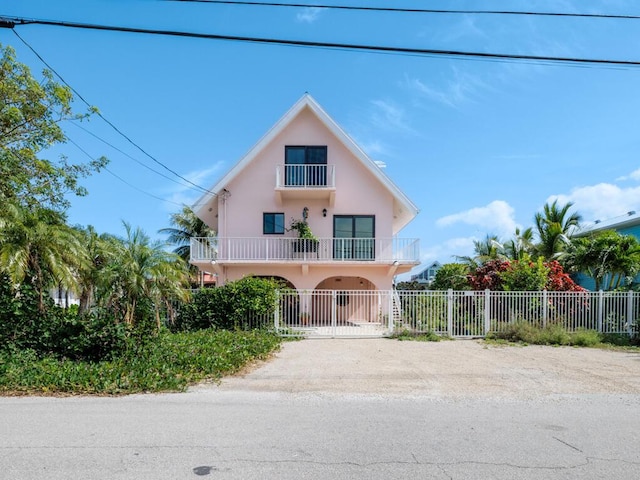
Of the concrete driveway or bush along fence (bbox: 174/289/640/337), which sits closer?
the concrete driveway

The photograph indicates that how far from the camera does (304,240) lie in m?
18.5

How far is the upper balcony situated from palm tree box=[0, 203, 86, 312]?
9846 millimetres

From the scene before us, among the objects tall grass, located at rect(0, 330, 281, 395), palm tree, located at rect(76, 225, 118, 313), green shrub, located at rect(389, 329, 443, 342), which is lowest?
green shrub, located at rect(389, 329, 443, 342)

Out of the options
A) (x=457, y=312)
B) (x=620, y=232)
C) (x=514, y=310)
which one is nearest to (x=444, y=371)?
(x=457, y=312)

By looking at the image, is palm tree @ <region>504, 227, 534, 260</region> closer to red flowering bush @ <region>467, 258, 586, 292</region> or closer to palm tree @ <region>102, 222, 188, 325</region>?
red flowering bush @ <region>467, 258, 586, 292</region>

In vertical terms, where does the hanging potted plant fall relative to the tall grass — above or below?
above

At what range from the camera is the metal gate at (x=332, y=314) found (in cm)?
1450

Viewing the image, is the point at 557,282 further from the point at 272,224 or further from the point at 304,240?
the point at 272,224

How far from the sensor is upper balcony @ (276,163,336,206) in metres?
18.8

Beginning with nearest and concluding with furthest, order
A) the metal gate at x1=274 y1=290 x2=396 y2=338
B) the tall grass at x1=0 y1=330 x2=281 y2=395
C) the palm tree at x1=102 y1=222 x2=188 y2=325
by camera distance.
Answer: the tall grass at x1=0 y1=330 x2=281 y2=395 < the palm tree at x1=102 y1=222 x2=188 y2=325 < the metal gate at x1=274 y1=290 x2=396 y2=338

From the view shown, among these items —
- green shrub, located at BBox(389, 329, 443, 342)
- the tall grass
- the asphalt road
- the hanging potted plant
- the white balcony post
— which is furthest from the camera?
the hanging potted plant

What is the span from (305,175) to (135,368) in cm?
1263

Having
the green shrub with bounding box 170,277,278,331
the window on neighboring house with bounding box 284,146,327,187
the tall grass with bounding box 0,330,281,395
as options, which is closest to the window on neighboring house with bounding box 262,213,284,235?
the window on neighboring house with bounding box 284,146,327,187

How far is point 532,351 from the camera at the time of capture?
11.9 metres
